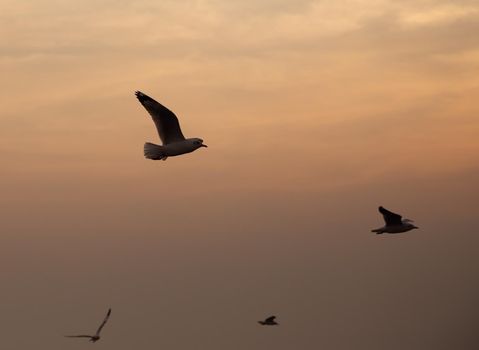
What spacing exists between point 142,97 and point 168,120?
1.50 meters

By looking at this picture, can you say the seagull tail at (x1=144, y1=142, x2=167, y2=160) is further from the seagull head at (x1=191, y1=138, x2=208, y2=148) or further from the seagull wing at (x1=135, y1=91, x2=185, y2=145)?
the seagull head at (x1=191, y1=138, x2=208, y2=148)

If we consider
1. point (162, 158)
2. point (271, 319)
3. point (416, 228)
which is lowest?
point (271, 319)

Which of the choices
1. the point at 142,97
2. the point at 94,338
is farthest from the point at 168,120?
the point at 94,338

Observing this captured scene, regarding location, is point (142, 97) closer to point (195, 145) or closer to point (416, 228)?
point (195, 145)

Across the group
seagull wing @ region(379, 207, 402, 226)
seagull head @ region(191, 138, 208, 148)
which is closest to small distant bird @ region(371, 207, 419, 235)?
seagull wing @ region(379, 207, 402, 226)

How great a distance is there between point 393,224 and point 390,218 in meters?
0.44

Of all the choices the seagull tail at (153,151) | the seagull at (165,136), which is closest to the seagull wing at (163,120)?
the seagull at (165,136)

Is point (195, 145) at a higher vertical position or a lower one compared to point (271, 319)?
higher

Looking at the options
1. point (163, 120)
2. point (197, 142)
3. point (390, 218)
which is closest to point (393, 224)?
point (390, 218)

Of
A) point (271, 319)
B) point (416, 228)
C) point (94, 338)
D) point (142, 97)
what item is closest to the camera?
point (142, 97)

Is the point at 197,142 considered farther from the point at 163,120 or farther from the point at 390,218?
the point at 390,218

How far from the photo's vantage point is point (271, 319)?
85.5 m

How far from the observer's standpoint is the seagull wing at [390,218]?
206ft

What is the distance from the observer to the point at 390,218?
2495 inches
